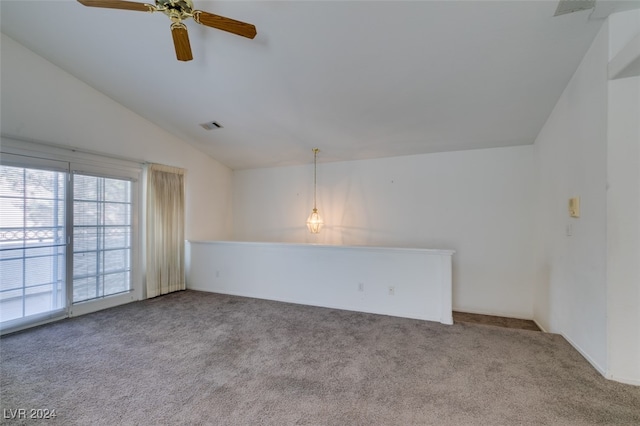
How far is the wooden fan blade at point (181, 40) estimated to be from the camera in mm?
2039

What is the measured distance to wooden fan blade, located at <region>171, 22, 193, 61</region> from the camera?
204cm

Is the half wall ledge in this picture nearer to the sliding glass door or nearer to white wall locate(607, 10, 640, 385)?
the sliding glass door

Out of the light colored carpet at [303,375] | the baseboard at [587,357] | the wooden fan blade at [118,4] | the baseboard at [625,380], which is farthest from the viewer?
the baseboard at [587,357]

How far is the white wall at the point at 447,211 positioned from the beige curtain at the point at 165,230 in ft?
6.23

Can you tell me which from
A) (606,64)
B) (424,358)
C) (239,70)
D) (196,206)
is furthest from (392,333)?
(196,206)

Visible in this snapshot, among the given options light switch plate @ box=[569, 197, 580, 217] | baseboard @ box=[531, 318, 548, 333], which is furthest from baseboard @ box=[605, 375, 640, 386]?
baseboard @ box=[531, 318, 548, 333]

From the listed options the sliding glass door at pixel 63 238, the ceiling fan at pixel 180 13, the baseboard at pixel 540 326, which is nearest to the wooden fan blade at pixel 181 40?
the ceiling fan at pixel 180 13

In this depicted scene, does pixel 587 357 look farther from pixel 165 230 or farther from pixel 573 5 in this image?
pixel 165 230

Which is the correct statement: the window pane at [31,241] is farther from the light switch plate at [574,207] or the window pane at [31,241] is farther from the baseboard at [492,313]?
the light switch plate at [574,207]

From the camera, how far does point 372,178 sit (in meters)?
4.94

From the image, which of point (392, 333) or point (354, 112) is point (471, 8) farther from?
point (392, 333)

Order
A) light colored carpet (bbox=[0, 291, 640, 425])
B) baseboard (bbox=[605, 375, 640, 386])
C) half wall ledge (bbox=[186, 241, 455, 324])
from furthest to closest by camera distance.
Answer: half wall ledge (bbox=[186, 241, 455, 324]) → baseboard (bbox=[605, 375, 640, 386]) → light colored carpet (bbox=[0, 291, 640, 425])

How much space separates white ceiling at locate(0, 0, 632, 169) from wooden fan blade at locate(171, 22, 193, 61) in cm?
46

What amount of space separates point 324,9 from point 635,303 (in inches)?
132
